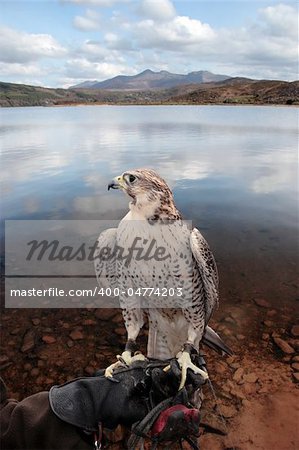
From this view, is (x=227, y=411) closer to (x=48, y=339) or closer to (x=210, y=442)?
(x=210, y=442)

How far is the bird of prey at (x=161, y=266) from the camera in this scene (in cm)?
291

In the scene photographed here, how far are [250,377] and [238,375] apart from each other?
0.39 ft

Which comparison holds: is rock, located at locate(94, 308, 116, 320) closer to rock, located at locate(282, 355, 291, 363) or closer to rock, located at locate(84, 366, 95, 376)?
rock, located at locate(84, 366, 95, 376)

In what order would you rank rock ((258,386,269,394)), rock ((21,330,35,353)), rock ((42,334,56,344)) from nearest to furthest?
rock ((258,386,269,394))
rock ((21,330,35,353))
rock ((42,334,56,344))

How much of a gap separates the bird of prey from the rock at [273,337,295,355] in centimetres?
105

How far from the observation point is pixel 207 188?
34.2ft

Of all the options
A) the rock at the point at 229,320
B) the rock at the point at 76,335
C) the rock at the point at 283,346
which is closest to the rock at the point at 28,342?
the rock at the point at 76,335

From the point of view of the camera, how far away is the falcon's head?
9.64 feet

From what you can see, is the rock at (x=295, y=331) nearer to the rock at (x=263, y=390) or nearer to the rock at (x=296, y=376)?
the rock at (x=296, y=376)

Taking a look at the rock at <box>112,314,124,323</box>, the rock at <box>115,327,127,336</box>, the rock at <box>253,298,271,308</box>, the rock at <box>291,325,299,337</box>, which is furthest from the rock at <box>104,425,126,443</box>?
the rock at <box>253,298,271,308</box>

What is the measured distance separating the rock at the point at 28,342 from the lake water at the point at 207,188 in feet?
A: 8.65

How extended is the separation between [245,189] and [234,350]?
23.8ft

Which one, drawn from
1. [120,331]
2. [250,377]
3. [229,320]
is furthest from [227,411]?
[120,331]

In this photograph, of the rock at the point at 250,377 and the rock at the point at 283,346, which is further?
the rock at the point at 283,346
